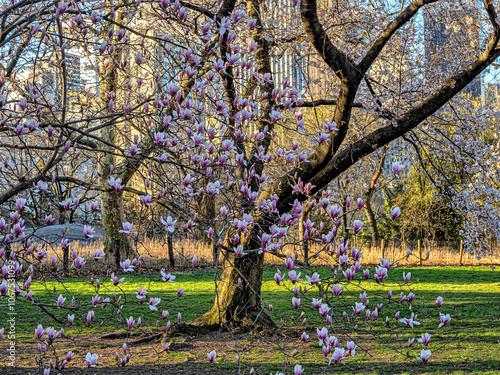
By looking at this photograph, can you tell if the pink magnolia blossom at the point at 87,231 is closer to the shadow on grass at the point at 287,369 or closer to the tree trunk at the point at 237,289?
the shadow on grass at the point at 287,369

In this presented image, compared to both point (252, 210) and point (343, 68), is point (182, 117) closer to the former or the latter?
point (252, 210)

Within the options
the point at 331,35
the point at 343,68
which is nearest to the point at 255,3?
the point at 331,35

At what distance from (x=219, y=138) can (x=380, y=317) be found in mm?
5381

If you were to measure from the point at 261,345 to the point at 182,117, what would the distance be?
4047mm

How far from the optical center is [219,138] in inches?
161

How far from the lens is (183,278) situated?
45.9ft

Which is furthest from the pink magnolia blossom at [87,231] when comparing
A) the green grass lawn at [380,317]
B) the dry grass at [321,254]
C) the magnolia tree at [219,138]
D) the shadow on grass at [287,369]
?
the dry grass at [321,254]

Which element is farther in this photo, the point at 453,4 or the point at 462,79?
the point at 453,4

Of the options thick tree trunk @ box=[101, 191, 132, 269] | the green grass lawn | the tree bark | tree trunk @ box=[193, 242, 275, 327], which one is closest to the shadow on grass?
the green grass lawn

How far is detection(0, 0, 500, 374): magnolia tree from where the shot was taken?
301 cm

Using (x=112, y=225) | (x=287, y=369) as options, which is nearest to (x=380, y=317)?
(x=287, y=369)

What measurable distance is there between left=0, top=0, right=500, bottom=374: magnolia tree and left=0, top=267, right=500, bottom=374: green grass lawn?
242 mm

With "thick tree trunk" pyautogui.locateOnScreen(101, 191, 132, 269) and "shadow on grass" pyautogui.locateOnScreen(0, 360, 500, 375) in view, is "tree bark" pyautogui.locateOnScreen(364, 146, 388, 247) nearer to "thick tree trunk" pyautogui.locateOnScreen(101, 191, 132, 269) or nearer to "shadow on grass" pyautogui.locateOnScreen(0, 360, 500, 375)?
"thick tree trunk" pyautogui.locateOnScreen(101, 191, 132, 269)

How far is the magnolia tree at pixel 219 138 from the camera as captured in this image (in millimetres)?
3014
